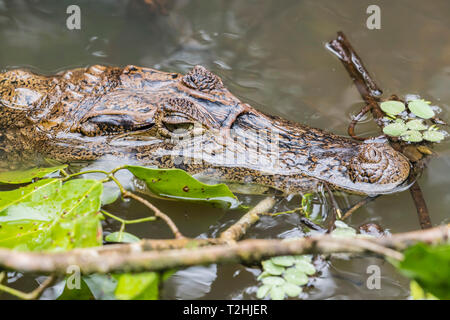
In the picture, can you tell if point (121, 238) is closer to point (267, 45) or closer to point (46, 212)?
point (46, 212)

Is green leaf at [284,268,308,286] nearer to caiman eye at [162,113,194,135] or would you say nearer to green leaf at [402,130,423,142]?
caiman eye at [162,113,194,135]

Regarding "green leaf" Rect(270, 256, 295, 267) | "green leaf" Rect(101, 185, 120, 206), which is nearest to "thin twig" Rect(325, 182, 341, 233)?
"green leaf" Rect(270, 256, 295, 267)

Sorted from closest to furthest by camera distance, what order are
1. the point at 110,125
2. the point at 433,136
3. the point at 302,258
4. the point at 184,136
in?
the point at 302,258, the point at 184,136, the point at 110,125, the point at 433,136

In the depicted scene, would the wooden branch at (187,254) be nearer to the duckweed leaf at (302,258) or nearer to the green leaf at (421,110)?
the duckweed leaf at (302,258)

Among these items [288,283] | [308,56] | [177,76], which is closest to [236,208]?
[288,283]

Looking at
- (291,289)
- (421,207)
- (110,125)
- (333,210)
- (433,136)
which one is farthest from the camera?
(433,136)

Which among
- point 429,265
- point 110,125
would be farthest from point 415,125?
point 110,125
